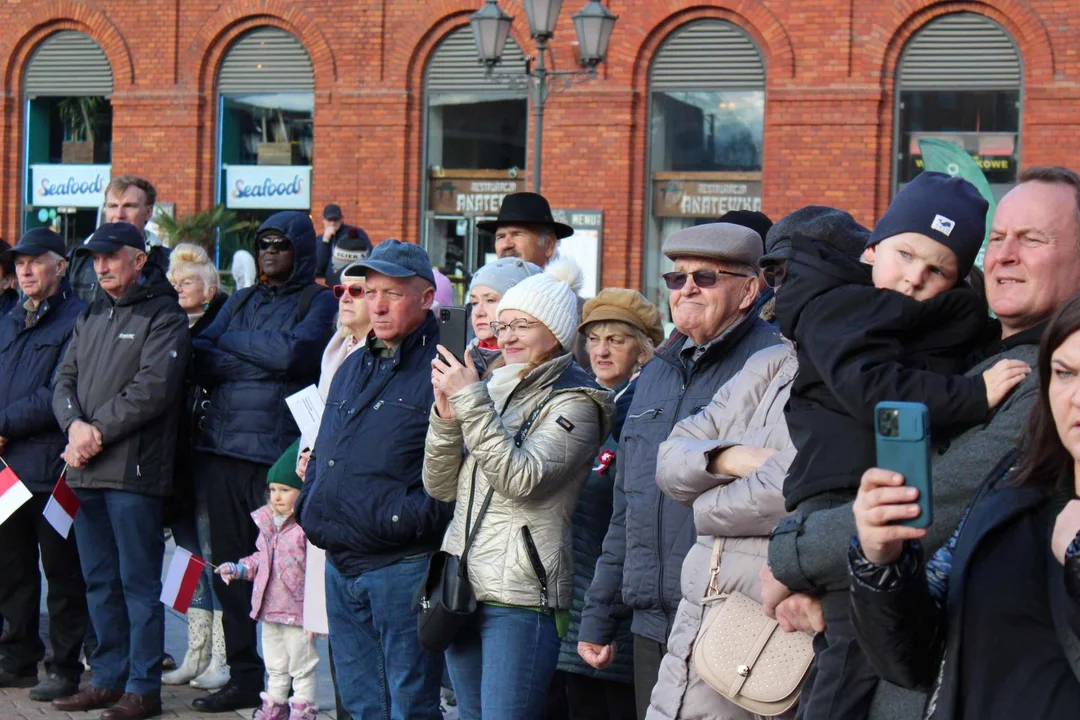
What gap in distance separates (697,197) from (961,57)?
3.81 meters

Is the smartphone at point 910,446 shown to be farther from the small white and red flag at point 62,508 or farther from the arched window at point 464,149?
the arched window at point 464,149

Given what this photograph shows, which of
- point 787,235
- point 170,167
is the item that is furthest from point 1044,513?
point 170,167

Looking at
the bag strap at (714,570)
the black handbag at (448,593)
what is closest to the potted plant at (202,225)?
the black handbag at (448,593)

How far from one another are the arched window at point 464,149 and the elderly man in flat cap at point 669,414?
1566 centimetres

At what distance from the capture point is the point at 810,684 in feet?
10.4

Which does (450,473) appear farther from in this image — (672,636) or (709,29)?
(709,29)

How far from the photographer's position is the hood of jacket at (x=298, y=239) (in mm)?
7504

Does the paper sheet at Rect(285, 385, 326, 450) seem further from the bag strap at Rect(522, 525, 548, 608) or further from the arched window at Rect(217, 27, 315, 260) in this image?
the arched window at Rect(217, 27, 315, 260)

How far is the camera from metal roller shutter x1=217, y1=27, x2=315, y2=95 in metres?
21.1

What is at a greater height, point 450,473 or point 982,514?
point 982,514

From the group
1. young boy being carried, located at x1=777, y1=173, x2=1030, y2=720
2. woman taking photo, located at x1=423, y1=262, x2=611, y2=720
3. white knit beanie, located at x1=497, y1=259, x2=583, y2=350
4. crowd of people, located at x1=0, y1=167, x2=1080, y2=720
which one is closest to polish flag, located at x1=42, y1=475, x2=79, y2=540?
crowd of people, located at x1=0, y1=167, x2=1080, y2=720

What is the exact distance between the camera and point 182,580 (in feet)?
23.7

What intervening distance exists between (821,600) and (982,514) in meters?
0.65

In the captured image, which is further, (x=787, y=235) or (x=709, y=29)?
(x=709, y=29)
